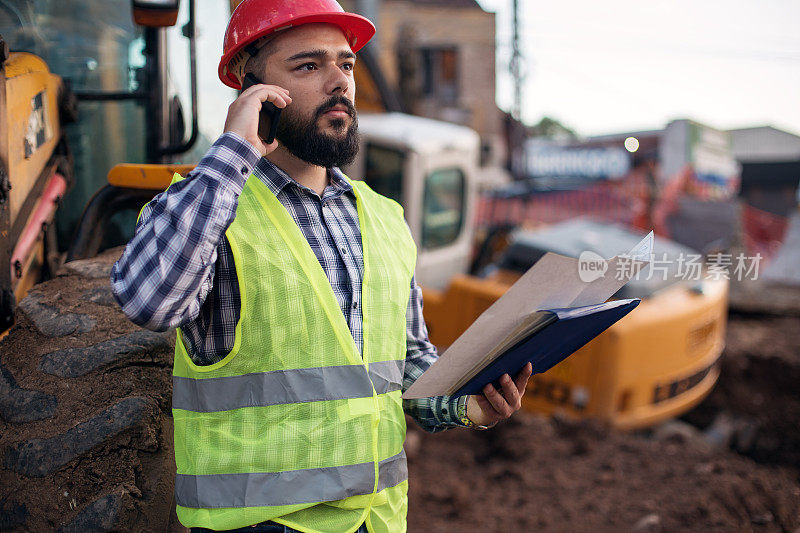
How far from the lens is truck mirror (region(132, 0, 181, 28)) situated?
2.49 meters

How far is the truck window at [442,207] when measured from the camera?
260 inches

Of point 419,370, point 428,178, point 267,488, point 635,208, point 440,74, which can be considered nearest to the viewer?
point 267,488

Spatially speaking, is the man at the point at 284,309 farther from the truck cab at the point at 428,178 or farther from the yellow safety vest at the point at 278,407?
the truck cab at the point at 428,178

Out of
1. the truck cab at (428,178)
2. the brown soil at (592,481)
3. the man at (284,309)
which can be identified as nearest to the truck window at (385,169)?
the truck cab at (428,178)

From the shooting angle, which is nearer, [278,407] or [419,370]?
[278,407]

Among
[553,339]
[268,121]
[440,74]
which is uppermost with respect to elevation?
[440,74]

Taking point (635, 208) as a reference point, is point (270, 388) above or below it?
above

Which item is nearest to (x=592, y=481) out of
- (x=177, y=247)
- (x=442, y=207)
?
(x=442, y=207)

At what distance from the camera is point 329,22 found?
6.06ft

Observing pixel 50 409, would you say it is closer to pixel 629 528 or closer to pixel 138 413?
pixel 138 413

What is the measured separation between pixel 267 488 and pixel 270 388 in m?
0.22

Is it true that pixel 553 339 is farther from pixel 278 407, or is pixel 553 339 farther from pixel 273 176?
pixel 273 176

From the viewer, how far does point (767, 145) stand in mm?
20562

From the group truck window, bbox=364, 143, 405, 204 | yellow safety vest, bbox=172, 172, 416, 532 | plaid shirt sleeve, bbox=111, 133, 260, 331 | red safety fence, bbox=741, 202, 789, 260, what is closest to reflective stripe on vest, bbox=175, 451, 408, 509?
yellow safety vest, bbox=172, 172, 416, 532
